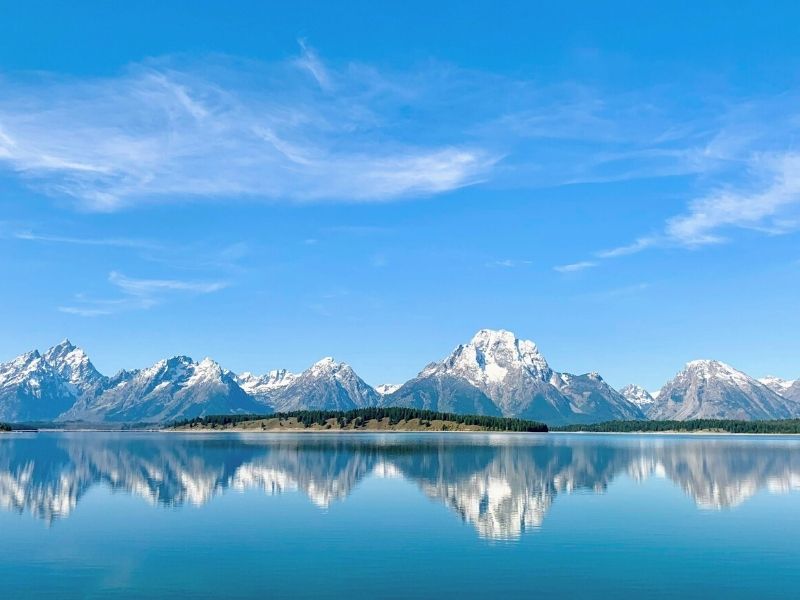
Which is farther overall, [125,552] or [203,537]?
[203,537]

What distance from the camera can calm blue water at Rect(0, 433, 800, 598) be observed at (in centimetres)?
5328

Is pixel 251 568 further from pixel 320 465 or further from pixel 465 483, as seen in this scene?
pixel 320 465

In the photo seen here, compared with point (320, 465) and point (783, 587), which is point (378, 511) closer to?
point (783, 587)

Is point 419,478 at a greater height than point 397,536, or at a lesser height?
greater

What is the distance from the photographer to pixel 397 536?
240 feet

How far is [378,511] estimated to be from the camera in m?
91.9

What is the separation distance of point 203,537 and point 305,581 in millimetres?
22872

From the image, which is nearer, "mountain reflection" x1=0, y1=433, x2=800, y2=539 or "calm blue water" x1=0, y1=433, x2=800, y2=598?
"calm blue water" x1=0, y1=433, x2=800, y2=598

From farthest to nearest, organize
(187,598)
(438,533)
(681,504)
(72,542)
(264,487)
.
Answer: (264,487), (681,504), (438,533), (72,542), (187,598)

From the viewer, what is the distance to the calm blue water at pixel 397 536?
53.3m

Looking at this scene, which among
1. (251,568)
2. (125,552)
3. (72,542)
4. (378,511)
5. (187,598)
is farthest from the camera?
(378,511)

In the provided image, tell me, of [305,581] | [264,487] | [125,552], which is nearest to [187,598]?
[305,581]

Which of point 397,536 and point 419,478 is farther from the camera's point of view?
point 419,478

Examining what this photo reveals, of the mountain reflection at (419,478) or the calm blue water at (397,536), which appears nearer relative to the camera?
the calm blue water at (397,536)
